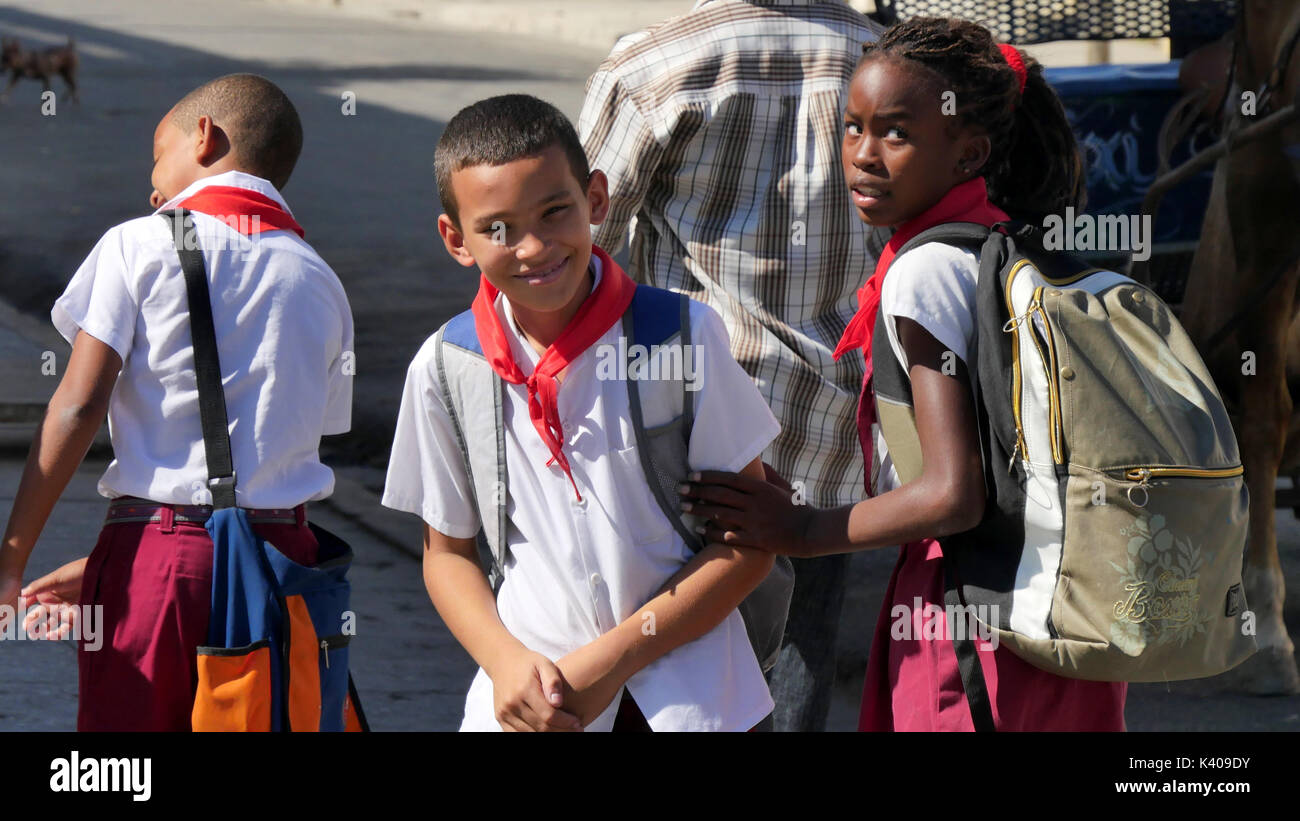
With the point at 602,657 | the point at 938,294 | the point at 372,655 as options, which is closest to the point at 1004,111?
the point at 938,294

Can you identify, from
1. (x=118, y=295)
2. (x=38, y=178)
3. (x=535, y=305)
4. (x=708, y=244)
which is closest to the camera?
(x=535, y=305)

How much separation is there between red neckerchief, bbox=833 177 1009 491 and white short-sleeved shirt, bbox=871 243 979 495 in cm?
6

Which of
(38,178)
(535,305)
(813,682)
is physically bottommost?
(813,682)

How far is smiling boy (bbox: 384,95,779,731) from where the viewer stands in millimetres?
2373

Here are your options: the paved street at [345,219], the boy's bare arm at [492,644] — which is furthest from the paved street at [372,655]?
the boy's bare arm at [492,644]

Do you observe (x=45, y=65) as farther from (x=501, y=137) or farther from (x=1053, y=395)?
(x=1053, y=395)

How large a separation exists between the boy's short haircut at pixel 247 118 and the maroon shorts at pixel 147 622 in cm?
66

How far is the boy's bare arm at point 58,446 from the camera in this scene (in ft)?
8.82

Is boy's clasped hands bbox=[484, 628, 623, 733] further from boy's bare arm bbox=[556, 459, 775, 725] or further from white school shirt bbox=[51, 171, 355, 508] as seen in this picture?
white school shirt bbox=[51, 171, 355, 508]

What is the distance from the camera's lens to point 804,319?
133 inches

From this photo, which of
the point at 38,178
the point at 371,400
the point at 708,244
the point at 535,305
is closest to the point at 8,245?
the point at 38,178

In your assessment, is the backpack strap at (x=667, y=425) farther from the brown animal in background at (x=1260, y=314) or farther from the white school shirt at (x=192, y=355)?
the brown animal in background at (x=1260, y=314)

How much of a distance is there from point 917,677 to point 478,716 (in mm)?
650

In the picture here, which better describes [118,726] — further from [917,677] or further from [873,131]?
[873,131]
